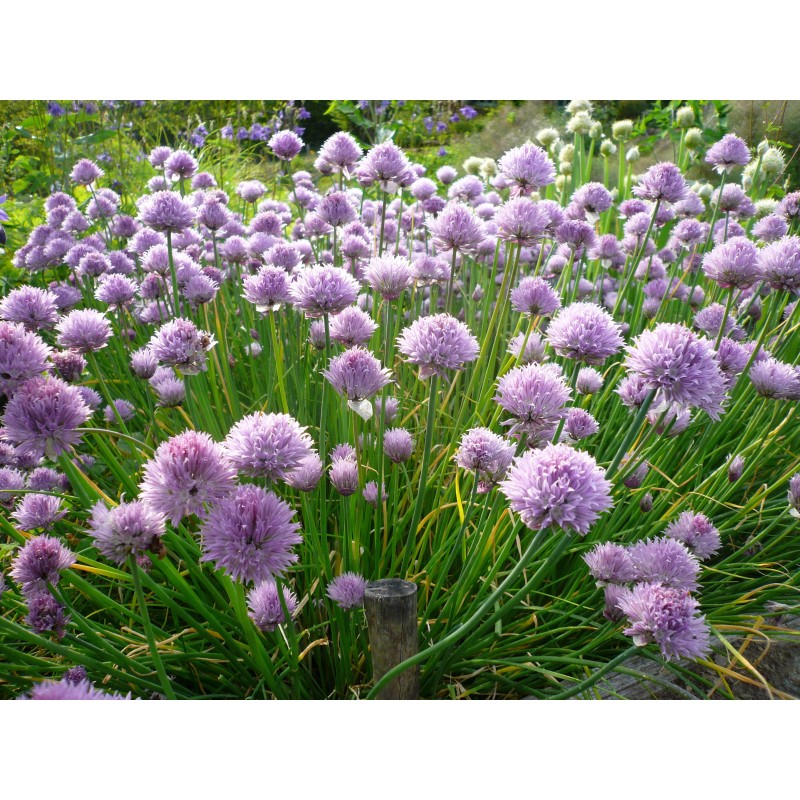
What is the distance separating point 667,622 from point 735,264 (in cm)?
102

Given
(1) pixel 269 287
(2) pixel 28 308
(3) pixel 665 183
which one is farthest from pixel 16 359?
(3) pixel 665 183

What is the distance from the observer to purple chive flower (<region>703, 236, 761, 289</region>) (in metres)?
1.62

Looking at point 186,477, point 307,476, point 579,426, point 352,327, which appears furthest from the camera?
point 579,426

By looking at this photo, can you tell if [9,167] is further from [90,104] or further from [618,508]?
[618,508]

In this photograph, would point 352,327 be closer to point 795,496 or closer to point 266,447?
point 266,447

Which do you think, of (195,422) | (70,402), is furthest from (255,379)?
(70,402)

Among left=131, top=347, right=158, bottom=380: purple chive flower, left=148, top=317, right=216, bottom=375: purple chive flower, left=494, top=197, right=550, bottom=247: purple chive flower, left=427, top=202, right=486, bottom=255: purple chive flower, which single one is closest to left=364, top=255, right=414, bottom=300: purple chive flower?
left=427, top=202, right=486, bottom=255: purple chive flower

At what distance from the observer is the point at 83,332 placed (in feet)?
4.59

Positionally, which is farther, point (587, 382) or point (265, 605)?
point (587, 382)

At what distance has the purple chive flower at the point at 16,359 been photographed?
3.30ft

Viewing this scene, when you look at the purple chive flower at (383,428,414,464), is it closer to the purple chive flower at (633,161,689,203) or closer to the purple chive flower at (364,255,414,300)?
the purple chive flower at (364,255,414,300)

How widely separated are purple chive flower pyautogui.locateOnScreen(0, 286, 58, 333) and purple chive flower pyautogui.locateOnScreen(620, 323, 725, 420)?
1.21 meters

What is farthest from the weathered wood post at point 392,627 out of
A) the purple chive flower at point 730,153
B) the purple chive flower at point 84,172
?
the purple chive flower at point 84,172

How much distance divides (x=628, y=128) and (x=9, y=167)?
10.3 feet
